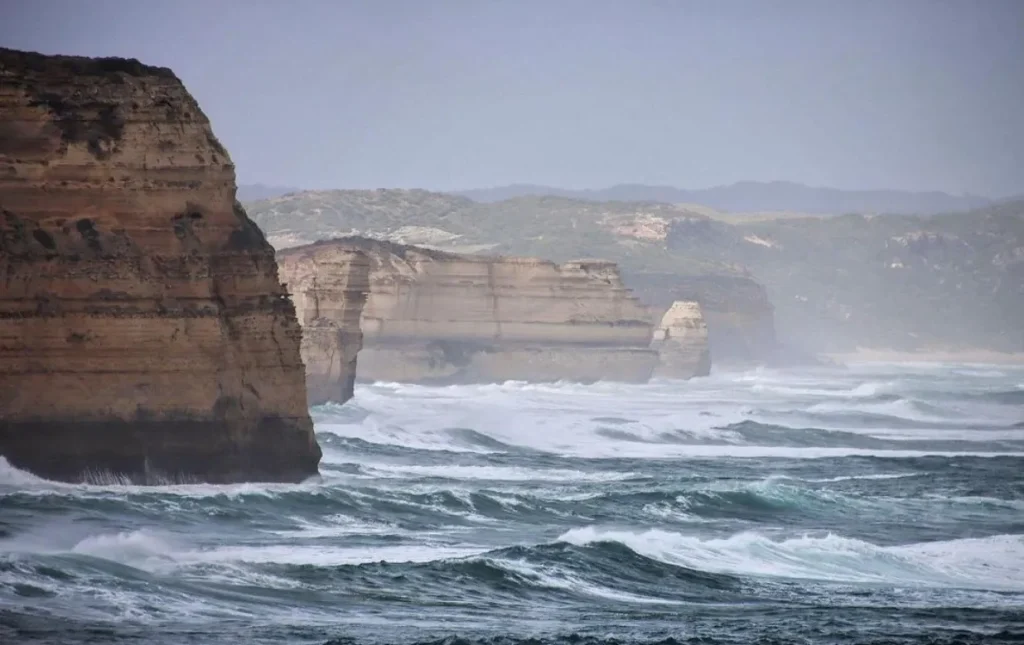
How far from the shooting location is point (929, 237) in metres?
180

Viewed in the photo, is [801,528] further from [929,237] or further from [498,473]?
[929,237]

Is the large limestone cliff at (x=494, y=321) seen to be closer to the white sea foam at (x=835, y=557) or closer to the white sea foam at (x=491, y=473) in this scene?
the white sea foam at (x=491, y=473)

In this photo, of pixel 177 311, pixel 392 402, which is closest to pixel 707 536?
pixel 177 311

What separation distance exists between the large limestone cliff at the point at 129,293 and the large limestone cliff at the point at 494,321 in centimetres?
4320

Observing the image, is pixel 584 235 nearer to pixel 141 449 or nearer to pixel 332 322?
pixel 332 322

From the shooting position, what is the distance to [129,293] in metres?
25.9

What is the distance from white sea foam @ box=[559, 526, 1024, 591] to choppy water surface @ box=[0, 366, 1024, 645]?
0.21ft

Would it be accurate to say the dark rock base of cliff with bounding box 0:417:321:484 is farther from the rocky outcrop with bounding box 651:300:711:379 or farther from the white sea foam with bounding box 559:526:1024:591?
the rocky outcrop with bounding box 651:300:711:379

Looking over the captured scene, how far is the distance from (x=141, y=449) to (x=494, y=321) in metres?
50.3

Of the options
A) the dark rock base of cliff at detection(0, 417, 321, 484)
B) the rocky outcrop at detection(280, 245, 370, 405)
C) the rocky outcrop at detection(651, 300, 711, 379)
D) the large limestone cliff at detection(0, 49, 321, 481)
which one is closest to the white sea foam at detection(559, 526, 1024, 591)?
the dark rock base of cliff at detection(0, 417, 321, 484)

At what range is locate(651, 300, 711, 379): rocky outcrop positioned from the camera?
3501 inches

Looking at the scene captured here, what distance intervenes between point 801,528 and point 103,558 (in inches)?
477

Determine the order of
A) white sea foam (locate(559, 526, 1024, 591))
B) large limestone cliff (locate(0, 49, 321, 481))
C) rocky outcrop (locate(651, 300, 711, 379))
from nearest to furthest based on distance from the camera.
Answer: white sea foam (locate(559, 526, 1024, 591))
large limestone cliff (locate(0, 49, 321, 481))
rocky outcrop (locate(651, 300, 711, 379))

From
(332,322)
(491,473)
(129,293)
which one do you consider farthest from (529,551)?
(332,322)
